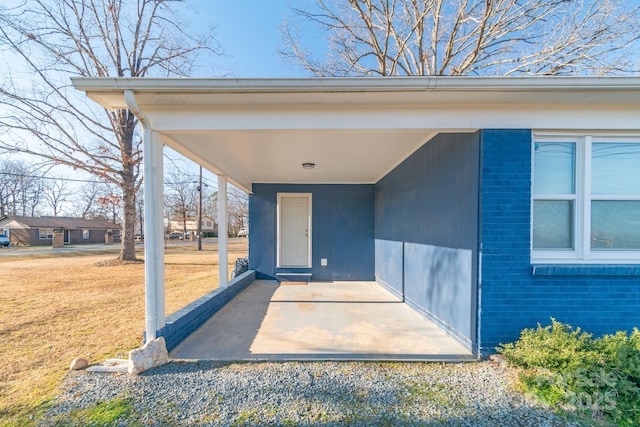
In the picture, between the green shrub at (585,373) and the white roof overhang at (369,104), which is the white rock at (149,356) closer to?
the white roof overhang at (369,104)

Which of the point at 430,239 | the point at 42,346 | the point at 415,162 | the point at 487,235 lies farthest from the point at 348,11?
the point at 42,346

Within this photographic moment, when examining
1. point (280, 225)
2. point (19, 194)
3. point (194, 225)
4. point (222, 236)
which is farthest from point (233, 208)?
point (222, 236)

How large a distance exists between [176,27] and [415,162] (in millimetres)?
10973

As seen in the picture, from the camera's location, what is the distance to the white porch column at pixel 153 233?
2523mm

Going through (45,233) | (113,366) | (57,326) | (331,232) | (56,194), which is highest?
(56,194)

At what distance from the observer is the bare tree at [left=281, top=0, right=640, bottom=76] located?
6.00 m

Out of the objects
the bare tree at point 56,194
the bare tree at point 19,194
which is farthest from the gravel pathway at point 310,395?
the bare tree at point 56,194

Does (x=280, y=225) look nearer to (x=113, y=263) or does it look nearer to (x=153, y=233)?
(x=153, y=233)

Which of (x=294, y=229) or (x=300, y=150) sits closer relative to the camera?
(x=300, y=150)

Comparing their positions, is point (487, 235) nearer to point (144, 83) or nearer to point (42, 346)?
point (144, 83)

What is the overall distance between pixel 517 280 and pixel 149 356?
3.61 metres

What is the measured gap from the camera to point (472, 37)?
7.12 metres

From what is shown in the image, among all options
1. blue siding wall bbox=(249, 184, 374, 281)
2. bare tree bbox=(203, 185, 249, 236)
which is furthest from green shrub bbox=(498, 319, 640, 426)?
bare tree bbox=(203, 185, 249, 236)

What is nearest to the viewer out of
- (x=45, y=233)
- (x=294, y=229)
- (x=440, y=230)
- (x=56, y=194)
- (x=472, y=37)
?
(x=440, y=230)
